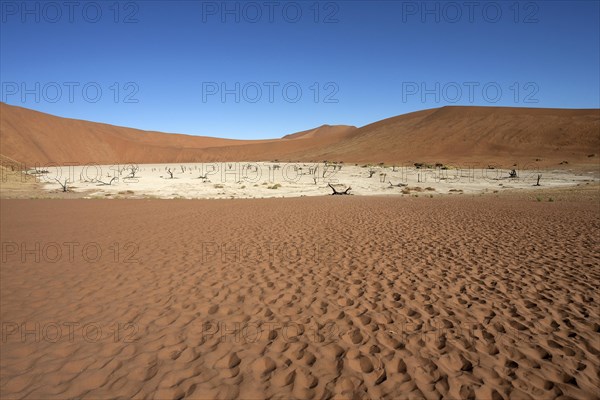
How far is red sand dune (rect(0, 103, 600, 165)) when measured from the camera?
4966 cm

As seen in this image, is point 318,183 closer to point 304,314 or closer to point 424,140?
point 304,314

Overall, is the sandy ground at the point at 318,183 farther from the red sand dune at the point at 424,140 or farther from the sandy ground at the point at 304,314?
the sandy ground at the point at 304,314

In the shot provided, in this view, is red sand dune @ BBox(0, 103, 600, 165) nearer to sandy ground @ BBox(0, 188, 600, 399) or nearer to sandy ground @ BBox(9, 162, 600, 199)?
sandy ground @ BBox(9, 162, 600, 199)

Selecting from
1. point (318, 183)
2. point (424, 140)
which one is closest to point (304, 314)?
point (318, 183)

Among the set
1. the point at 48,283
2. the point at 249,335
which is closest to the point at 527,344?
the point at 249,335

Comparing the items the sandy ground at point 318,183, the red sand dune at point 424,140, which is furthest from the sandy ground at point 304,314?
the red sand dune at point 424,140

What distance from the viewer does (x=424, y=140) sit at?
63.8 m

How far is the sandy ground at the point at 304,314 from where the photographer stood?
3.88 metres

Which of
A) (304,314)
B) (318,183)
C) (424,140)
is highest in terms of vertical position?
(424,140)

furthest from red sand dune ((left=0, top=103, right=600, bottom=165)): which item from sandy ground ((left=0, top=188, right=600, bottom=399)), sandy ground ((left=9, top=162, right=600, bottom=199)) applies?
sandy ground ((left=0, top=188, right=600, bottom=399))

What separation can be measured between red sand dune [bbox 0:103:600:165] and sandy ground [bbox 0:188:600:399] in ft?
143

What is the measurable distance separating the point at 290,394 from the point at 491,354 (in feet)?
8.78

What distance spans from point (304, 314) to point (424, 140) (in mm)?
64641

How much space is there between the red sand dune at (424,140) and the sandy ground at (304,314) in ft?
143
